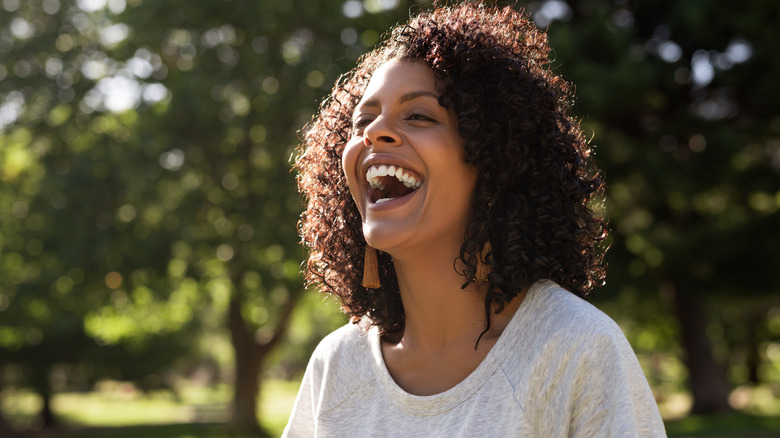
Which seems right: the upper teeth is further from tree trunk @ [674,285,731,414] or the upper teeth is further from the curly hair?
tree trunk @ [674,285,731,414]

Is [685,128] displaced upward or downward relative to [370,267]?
upward

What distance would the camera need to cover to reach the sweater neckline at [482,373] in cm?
181

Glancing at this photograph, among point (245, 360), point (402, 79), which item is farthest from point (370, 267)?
point (245, 360)

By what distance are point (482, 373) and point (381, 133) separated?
623 millimetres

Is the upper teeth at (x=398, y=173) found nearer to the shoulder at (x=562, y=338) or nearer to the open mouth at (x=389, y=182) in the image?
the open mouth at (x=389, y=182)

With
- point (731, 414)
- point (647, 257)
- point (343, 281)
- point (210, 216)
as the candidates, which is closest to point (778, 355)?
point (731, 414)

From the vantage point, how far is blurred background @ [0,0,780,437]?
12.6m

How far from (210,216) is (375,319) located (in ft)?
43.7

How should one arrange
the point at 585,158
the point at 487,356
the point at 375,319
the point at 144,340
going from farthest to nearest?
1. the point at 144,340
2. the point at 375,319
3. the point at 585,158
4. the point at 487,356

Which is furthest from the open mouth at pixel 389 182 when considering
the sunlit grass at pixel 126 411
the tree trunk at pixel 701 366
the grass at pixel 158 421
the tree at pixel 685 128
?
the sunlit grass at pixel 126 411

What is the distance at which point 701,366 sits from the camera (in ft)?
60.4

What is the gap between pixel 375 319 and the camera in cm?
228

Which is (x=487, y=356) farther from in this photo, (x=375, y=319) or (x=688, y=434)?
(x=688, y=434)

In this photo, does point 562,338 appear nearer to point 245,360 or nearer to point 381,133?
point 381,133
